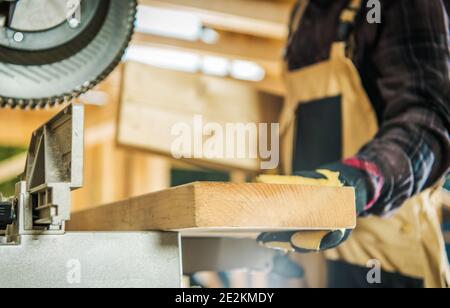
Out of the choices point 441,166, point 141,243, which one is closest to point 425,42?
point 441,166

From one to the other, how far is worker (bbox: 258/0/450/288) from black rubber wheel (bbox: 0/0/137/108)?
37cm

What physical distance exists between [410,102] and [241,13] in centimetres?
144

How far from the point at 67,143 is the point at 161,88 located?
143 cm

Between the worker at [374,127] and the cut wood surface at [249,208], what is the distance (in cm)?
7

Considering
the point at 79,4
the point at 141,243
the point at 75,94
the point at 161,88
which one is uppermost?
the point at 161,88

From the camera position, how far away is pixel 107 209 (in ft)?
4.07

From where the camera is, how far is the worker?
1338 mm

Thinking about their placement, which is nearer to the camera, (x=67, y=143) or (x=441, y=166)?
(x=67, y=143)

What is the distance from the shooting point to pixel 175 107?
2318mm

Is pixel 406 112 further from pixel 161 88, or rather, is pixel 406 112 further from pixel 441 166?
pixel 161 88

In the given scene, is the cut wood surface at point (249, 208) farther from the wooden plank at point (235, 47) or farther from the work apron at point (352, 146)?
the wooden plank at point (235, 47)

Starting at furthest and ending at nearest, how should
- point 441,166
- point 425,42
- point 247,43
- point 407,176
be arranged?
point 247,43, point 425,42, point 441,166, point 407,176

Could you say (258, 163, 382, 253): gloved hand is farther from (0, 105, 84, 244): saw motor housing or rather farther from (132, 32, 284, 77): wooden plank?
(132, 32, 284, 77): wooden plank

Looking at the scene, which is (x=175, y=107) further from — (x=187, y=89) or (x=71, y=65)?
(x=71, y=65)
